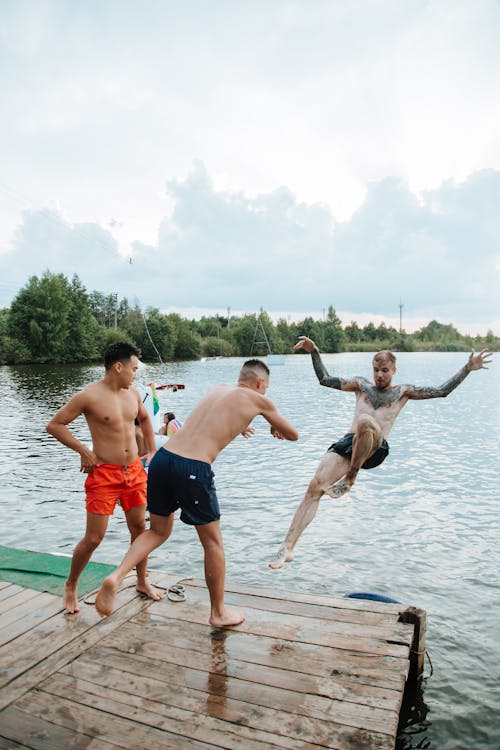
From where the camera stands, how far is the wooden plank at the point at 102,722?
148 inches

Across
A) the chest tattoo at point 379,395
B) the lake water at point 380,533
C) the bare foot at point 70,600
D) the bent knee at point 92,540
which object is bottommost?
the lake water at point 380,533

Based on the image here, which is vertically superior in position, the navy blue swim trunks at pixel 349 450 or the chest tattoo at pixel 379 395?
the chest tattoo at pixel 379 395

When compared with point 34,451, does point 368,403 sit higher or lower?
higher

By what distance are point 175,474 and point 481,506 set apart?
1259 centimetres

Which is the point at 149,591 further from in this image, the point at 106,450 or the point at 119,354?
the point at 119,354

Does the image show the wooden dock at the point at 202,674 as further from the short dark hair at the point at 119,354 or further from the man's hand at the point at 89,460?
the short dark hair at the point at 119,354

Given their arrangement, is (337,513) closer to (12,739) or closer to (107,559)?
(107,559)

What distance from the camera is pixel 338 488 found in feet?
18.9

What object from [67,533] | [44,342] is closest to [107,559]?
[67,533]

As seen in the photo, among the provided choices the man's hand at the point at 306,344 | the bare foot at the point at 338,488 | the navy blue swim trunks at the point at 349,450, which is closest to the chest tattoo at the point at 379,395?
the navy blue swim trunks at the point at 349,450

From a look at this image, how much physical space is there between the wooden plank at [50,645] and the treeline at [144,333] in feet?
180

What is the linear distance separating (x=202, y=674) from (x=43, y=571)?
311 centimetres

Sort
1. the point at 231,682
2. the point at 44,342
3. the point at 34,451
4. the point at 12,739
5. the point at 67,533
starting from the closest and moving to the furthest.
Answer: the point at 12,739 < the point at 231,682 < the point at 67,533 < the point at 34,451 < the point at 44,342

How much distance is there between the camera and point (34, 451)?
2064 centimetres
